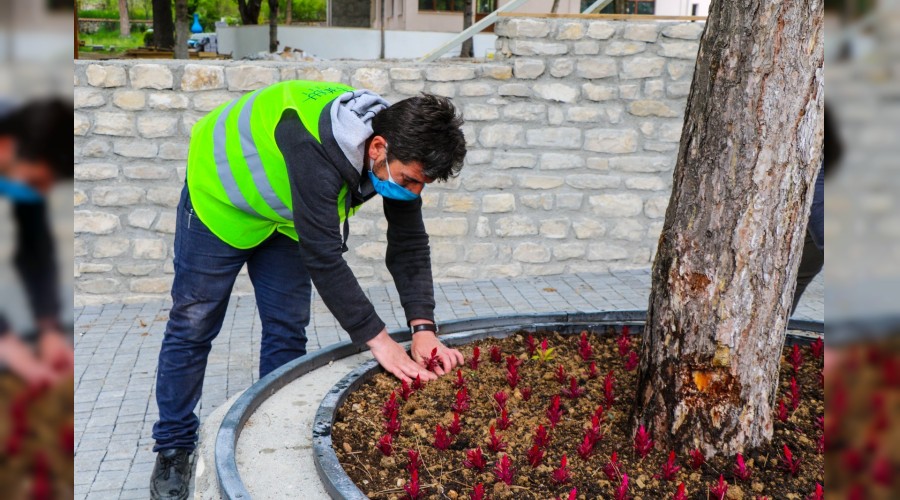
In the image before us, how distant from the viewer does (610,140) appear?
659 cm

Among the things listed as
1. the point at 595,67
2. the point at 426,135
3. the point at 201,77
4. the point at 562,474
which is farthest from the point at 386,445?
the point at 595,67

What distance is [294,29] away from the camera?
2145 centimetres

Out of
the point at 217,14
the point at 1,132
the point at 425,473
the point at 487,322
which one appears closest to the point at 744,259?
the point at 425,473

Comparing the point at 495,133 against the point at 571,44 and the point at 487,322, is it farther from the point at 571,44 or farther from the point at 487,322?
the point at 487,322

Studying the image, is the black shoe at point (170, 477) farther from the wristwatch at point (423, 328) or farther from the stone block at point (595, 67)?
the stone block at point (595, 67)

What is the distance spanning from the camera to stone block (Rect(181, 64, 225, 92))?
5.94 meters

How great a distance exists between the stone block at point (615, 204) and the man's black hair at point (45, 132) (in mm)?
6402

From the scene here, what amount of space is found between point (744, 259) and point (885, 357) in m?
1.99

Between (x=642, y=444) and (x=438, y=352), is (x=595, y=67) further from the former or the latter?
(x=642, y=444)

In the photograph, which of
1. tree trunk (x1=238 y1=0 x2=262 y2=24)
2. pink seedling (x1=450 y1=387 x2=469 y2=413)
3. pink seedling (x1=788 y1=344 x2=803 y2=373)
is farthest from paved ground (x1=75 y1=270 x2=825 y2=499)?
tree trunk (x1=238 y1=0 x2=262 y2=24)

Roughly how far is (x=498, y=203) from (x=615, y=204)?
0.94m

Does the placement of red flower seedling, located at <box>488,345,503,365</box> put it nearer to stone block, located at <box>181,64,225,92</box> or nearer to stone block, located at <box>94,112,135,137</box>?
stone block, located at <box>181,64,225,92</box>

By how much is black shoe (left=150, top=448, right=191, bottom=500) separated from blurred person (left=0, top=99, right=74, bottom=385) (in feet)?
10.1

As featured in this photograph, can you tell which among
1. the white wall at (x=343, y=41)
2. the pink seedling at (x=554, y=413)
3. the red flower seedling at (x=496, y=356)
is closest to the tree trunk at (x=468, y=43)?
the white wall at (x=343, y=41)
